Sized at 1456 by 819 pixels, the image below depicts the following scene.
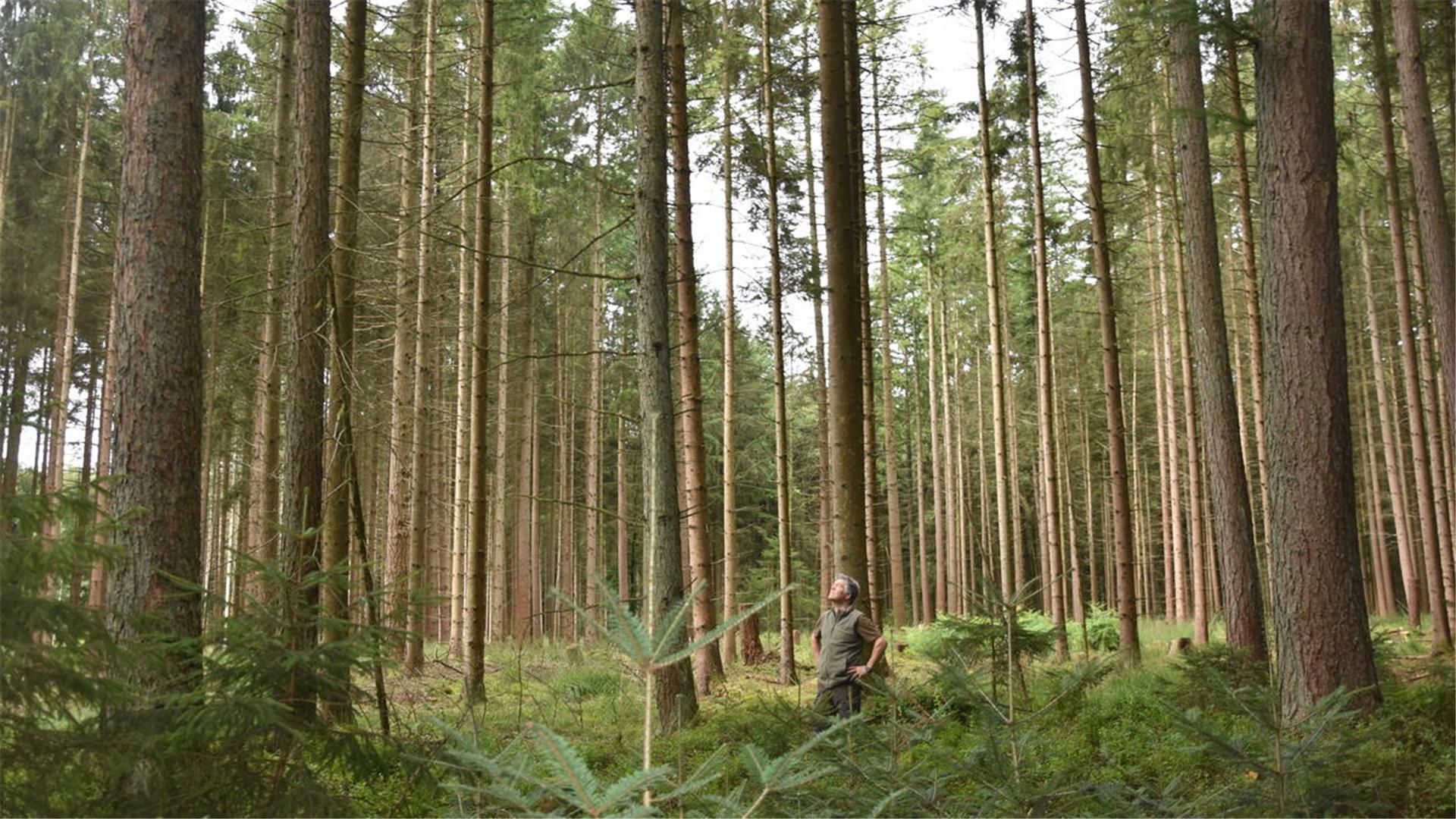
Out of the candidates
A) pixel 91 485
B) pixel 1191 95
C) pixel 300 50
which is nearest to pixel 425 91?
pixel 300 50

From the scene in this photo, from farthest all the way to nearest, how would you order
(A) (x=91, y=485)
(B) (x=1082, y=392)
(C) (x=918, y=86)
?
1. (B) (x=1082, y=392)
2. (C) (x=918, y=86)
3. (A) (x=91, y=485)

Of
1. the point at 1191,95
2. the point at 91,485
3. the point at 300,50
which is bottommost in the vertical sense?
the point at 91,485

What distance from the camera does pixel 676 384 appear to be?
61.4ft

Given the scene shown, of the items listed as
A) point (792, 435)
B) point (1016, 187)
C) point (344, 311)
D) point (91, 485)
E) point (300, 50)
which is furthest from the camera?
point (792, 435)

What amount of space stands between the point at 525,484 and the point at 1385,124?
20.9m

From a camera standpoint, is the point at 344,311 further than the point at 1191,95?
No

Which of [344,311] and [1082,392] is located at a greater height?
[1082,392]

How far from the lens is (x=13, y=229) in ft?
72.6

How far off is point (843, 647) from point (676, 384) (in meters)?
10.9

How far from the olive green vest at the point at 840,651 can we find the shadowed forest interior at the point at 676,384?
30.0 inches

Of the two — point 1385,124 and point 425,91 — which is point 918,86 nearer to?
point 1385,124

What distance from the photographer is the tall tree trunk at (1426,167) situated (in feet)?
40.7

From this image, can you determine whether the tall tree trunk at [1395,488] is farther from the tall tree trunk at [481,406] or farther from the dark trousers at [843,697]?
the tall tree trunk at [481,406]

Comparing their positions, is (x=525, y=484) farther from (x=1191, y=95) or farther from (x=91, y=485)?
(x=91, y=485)
